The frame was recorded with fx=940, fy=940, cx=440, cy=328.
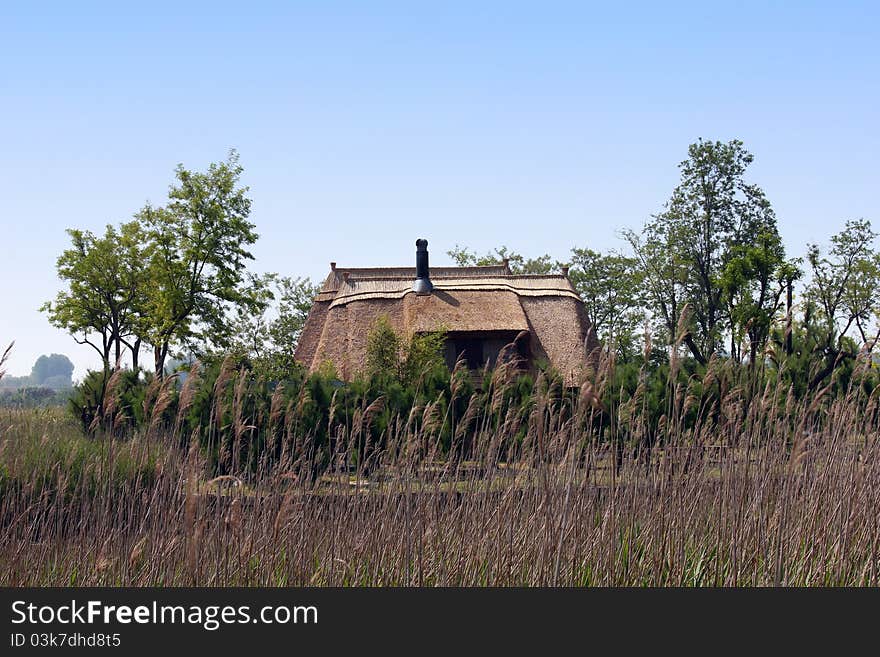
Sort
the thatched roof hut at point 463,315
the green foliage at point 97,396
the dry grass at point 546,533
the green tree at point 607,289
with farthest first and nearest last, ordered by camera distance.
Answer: the green tree at point 607,289 → the thatched roof hut at point 463,315 → the green foliage at point 97,396 → the dry grass at point 546,533

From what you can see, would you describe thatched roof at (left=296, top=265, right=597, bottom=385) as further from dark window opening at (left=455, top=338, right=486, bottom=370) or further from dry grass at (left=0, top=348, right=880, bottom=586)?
dry grass at (left=0, top=348, right=880, bottom=586)

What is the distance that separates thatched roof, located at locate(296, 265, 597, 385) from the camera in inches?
985

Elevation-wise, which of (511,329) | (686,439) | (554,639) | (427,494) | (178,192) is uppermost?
(178,192)

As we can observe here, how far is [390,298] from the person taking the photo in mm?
27141

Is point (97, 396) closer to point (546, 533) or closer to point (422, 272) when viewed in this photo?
point (546, 533)

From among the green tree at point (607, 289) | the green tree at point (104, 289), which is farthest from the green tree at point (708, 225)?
the green tree at point (104, 289)

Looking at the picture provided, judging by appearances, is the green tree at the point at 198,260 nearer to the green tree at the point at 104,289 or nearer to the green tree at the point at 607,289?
the green tree at the point at 104,289

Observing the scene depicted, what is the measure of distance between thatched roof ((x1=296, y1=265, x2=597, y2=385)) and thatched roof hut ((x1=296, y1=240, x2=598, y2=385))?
0.03 m

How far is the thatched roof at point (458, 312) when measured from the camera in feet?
82.1

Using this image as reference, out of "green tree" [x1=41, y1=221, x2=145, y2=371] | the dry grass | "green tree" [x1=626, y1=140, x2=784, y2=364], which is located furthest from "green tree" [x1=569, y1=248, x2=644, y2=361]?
the dry grass

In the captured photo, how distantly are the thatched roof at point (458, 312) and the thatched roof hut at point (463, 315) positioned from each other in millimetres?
27

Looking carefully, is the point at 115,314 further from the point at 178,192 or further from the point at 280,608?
the point at 280,608

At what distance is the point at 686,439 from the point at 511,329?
1928cm

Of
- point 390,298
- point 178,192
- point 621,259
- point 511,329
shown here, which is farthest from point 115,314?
point 621,259
